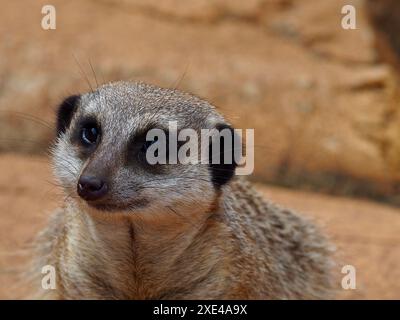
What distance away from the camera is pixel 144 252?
11.4ft

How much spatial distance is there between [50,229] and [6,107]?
261 cm

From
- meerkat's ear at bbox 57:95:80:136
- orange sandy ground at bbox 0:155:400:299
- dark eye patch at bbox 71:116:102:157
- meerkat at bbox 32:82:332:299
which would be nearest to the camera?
meerkat at bbox 32:82:332:299

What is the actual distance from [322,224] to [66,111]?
6.11 feet

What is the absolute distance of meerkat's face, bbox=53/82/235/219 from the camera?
3.12 m

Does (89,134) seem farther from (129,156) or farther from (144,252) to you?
(144,252)

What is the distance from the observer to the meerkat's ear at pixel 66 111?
12.1 feet

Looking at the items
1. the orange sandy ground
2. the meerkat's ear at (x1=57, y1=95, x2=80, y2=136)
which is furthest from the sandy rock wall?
the meerkat's ear at (x1=57, y1=95, x2=80, y2=136)

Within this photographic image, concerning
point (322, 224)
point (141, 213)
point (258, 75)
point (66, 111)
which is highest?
point (258, 75)

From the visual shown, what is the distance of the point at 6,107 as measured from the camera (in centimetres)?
682

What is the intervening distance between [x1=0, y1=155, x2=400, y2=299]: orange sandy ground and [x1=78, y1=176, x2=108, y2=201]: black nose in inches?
37.2

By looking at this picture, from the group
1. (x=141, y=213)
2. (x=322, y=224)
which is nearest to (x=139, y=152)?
(x=141, y=213)

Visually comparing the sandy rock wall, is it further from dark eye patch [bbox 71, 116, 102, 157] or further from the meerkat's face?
dark eye patch [bbox 71, 116, 102, 157]

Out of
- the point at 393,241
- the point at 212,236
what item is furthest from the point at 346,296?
the point at 212,236

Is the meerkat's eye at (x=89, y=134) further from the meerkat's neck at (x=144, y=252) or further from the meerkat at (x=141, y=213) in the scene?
the meerkat's neck at (x=144, y=252)
